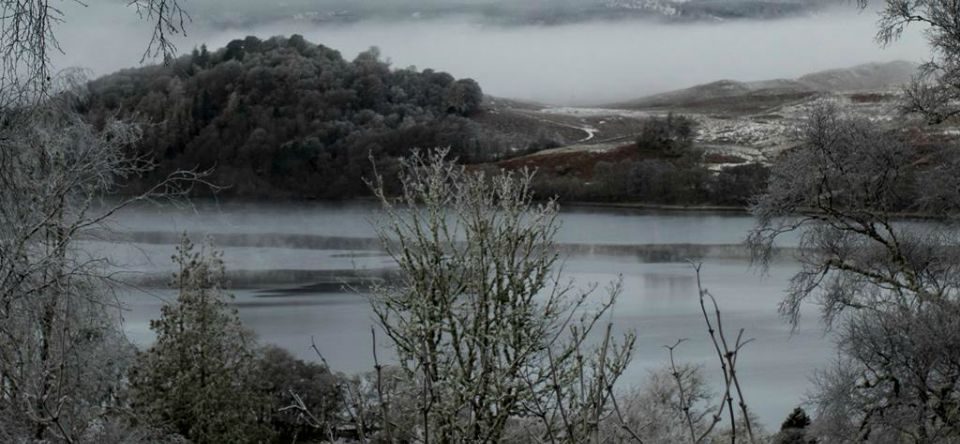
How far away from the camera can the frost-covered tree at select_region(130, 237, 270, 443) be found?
11.7 meters

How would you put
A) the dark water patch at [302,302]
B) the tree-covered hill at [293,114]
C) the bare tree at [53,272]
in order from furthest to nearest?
1. the tree-covered hill at [293,114]
2. the dark water patch at [302,302]
3. the bare tree at [53,272]

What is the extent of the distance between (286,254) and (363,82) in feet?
84.6

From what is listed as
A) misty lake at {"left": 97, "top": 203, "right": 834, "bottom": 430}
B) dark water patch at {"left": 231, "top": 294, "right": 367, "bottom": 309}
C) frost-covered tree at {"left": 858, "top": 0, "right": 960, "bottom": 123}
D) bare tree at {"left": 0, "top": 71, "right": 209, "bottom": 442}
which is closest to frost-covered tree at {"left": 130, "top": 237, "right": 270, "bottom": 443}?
misty lake at {"left": 97, "top": 203, "right": 834, "bottom": 430}

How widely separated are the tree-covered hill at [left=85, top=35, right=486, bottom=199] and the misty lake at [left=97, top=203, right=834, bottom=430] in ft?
16.1

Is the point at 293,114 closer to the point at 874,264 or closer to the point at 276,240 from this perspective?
the point at 276,240

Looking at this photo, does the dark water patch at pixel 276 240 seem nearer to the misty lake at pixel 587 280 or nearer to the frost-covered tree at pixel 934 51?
the misty lake at pixel 587 280

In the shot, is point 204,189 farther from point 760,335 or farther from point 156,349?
point 156,349

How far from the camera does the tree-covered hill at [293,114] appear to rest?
2051 inches

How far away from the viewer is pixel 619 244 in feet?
117

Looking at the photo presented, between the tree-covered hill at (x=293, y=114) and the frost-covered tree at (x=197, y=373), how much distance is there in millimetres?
34031

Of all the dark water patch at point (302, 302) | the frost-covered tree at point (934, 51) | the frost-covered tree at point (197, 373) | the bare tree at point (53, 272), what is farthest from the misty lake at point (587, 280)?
the frost-covered tree at point (934, 51)

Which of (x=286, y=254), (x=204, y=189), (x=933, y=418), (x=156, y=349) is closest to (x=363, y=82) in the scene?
(x=204, y=189)

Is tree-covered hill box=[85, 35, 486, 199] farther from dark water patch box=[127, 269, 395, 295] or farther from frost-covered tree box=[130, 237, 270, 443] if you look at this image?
frost-covered tree box=[130, 237, 270, 443]

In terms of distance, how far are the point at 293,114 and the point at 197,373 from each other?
4745cm
